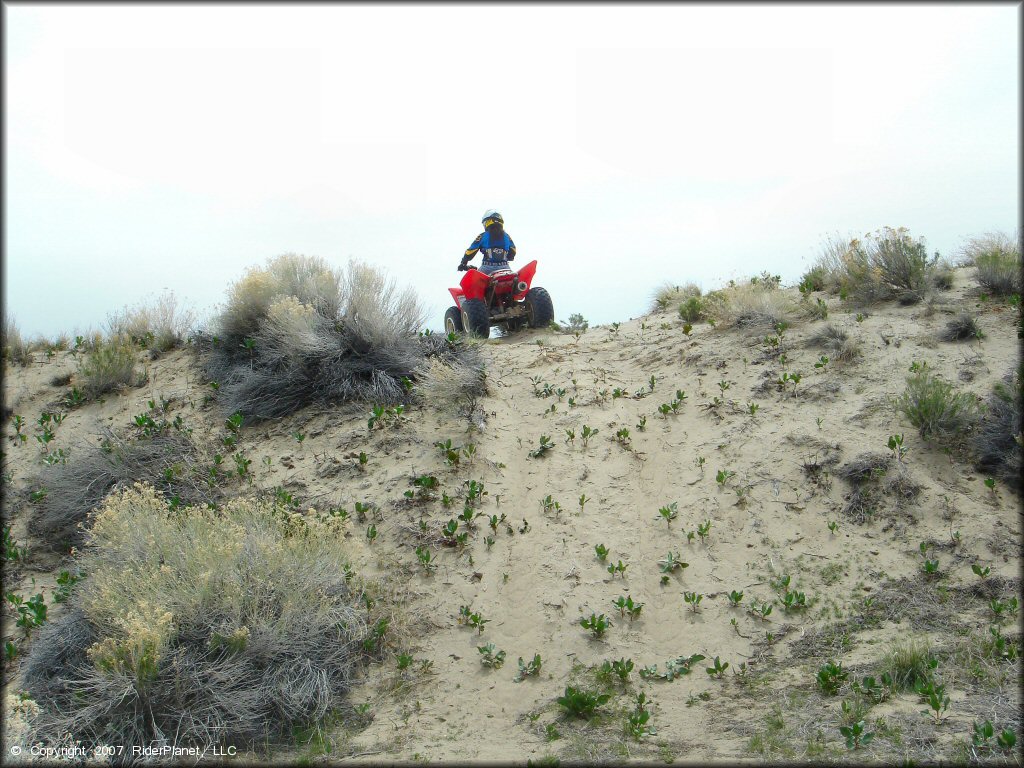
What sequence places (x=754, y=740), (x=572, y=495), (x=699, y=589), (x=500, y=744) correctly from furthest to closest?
(x=572, y=495), (x=699, y=589), (x=500, y=744), (x=754, y=740)

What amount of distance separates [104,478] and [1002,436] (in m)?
9.88

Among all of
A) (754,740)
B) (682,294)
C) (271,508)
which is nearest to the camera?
(754,740)

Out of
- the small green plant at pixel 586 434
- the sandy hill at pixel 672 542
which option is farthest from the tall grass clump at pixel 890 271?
the small green plant at pixel 586 434

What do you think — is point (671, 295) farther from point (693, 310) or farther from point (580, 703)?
point (580, 703)

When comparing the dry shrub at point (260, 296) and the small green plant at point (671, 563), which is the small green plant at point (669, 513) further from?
the dry shrub at point (260, 296)

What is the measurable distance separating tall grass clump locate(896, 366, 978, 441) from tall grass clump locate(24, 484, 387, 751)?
5.85 metres

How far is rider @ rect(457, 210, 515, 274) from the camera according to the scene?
1215cm

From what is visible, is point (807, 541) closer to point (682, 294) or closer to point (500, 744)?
point (500, 744)

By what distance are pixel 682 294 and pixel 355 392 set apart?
6.61m

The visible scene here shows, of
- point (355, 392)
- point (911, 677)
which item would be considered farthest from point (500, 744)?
point (355, 392)

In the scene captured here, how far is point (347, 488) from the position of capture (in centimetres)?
802

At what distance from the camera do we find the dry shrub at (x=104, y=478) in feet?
26.4

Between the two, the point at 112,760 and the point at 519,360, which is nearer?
the point at 112,760

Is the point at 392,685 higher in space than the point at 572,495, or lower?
lower
